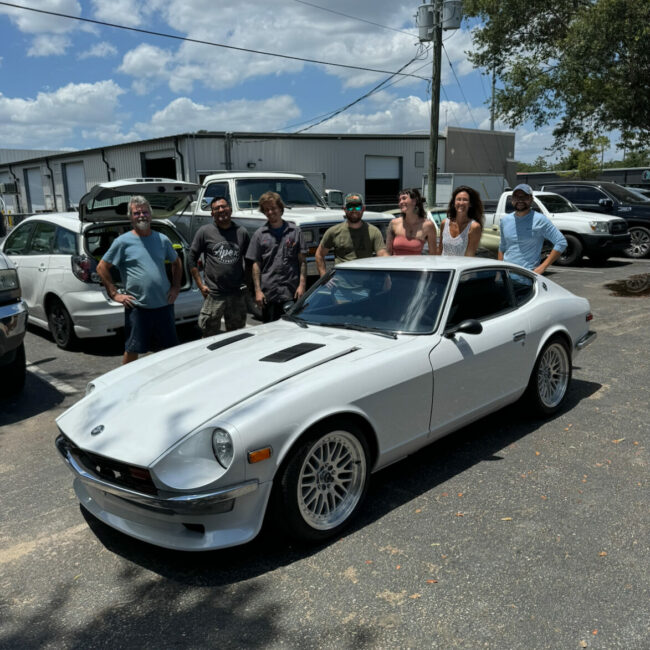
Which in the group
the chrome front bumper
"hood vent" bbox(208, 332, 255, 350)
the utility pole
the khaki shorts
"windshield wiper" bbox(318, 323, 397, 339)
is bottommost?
the chrome front bumper

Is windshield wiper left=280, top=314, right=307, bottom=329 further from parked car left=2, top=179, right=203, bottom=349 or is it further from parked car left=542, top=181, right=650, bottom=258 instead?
parked car left=542, top=181, right=650, bottom=258

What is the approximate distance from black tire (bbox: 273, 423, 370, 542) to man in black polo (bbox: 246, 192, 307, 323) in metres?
2.61

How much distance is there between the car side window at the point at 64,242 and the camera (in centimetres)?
695

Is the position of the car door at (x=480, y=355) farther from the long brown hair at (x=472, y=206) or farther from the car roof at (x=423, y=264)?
the long brown hair at (x=472, y=206)

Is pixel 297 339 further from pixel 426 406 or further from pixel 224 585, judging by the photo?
pixel 224 585

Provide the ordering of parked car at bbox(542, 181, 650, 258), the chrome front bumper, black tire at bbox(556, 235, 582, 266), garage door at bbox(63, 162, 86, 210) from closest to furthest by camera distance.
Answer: the chrome front bumper, black tire at bbox(556, 235, 582, 266), parked car at bbox(542, 181, 650, 258), garage door at bbox(63, 162, 86, 210)

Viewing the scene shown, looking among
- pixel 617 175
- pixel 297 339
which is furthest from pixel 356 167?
pixel 617 175

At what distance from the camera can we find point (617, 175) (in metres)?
40.5

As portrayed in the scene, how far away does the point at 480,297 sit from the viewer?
4.29 meters

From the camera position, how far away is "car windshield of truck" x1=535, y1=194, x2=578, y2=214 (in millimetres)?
14203

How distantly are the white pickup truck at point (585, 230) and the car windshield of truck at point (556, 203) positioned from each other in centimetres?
17

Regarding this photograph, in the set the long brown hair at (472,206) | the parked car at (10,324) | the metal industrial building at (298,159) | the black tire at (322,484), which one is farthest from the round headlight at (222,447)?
the metal industrial building at (298,159)

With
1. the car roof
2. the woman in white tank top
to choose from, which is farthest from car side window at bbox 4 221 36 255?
the woman in white tank top

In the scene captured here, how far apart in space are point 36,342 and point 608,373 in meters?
6.78
